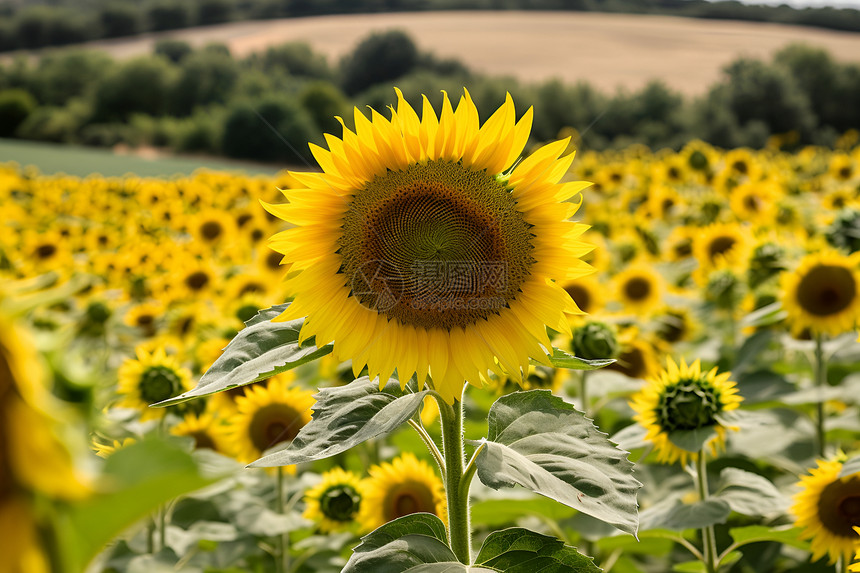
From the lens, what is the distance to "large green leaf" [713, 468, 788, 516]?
1.57 meters

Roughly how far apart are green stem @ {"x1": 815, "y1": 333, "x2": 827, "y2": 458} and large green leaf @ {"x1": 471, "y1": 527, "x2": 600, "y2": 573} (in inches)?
58.2

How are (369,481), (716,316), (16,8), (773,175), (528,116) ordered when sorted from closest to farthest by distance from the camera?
(528,116) < (369,481) < (716,316) < (773,175) < (16,8)

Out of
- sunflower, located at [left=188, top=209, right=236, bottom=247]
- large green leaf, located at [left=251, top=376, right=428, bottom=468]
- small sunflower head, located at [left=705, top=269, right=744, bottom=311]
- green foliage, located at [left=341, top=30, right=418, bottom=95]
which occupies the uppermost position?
green foliage, located at [left=341, top=30, right=418, bottom=95]

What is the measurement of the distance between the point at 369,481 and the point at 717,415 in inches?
37.1

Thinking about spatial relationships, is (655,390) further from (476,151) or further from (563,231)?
(476,151)

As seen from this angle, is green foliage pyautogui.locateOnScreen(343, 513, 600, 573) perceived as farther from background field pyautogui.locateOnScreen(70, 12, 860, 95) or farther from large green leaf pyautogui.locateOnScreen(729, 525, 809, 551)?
background field pyautogui.locateOnScreen(70, 12, 860, 95)

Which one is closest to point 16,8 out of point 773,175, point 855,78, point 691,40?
point 691,40

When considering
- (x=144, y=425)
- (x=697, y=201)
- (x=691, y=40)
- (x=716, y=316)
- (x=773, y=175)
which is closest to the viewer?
(x=144, y=425)

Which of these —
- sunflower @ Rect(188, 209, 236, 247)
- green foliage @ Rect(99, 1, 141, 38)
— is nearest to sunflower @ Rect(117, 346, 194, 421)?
sunflower @ Rect(188, 209, 236, 247)

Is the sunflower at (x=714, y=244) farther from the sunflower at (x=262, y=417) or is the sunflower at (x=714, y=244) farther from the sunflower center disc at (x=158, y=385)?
the sunflower center disc at (x=158, y=385)

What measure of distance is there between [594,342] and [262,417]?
3.68 ft

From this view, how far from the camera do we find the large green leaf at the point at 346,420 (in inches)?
36.8

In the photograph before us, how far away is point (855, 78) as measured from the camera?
27438 millimetres

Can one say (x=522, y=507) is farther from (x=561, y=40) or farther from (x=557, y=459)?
(x=561, y=40)
